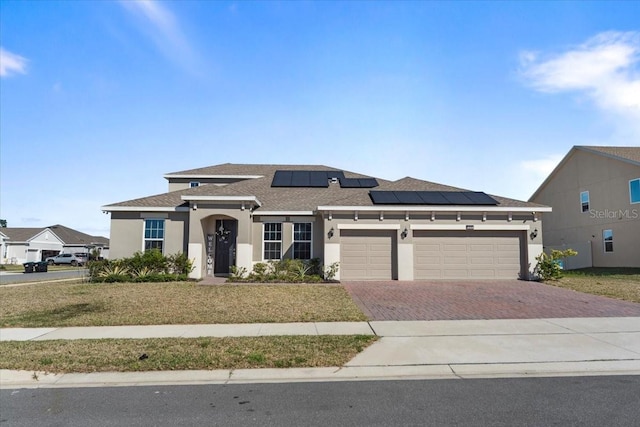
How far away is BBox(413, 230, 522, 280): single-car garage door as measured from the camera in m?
18.2

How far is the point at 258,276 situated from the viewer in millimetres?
17578

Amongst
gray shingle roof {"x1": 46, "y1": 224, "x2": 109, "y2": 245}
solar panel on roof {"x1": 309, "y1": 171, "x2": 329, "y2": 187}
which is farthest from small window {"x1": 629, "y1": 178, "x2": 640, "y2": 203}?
gray shingle roof {"x1": 46, "y1": 224, "x2": 109, "y2": 245}

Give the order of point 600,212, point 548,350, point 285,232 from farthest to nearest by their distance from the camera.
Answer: point 600,212
point 285,232
point 548,350

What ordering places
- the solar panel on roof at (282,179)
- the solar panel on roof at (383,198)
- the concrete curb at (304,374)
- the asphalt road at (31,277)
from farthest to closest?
the solar panel on roof at (282,179), the asphalt road at (31,277), the solar panel on roof at (383,198), the concrete curb at (304,374)

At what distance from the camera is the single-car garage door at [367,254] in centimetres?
1805

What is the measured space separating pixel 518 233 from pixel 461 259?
294 cm

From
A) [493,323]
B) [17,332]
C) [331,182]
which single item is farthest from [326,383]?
[331,182]

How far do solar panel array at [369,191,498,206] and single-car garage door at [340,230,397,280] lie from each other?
5.00ft

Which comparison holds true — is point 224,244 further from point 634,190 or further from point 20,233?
point 20,233

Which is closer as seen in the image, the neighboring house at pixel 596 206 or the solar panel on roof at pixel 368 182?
the solar panel on roof at pixel 368 182

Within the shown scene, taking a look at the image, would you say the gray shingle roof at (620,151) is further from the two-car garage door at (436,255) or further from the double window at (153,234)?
the double window at (153,234)

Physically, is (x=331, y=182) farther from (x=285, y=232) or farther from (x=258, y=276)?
(x=258, y=276)

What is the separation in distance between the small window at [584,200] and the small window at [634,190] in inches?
147

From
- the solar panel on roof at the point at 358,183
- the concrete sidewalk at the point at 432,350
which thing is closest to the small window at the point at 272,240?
the solar panel on roof at the point at 358,183
